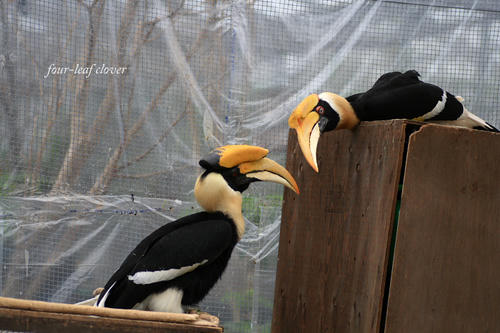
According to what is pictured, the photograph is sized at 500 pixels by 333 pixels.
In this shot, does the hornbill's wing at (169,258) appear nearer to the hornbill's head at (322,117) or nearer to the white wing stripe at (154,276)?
the white wing stripe at (154,276)

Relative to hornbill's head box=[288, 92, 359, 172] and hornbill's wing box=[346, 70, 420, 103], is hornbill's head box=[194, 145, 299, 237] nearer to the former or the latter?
hornbill's head box=[288, 92, 359, 172]

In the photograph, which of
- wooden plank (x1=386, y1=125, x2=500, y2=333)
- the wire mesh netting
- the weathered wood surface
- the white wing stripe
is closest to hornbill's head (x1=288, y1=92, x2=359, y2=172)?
wooden plank (x1=386, y1=125, x2=500, y2=333)

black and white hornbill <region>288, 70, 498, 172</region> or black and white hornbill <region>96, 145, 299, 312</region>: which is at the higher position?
black and white hornbill <region>288, 70, 498, 172</region>

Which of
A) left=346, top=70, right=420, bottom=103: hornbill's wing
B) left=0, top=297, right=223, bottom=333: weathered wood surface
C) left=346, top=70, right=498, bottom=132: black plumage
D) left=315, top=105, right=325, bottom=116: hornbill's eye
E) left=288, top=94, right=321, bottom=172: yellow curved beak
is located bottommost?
left=0, top=297, right=223, bottom=333: weathered wood surface

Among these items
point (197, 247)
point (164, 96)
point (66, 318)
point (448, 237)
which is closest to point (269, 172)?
point (197, 247)

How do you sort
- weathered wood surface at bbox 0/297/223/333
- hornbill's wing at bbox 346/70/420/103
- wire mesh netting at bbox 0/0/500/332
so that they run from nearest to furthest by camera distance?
weathered wood surface at bbox 0/297/223/333 < hornbill's wing at bbox 346/70/420/103 < wire mesh netting at bbox 0/0/500/332

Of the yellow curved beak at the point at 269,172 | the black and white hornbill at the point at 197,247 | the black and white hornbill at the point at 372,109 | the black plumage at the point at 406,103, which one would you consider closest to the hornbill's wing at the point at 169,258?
the black and white hornbill at the point at 197,247

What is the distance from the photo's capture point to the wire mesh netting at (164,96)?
2422 millimetres

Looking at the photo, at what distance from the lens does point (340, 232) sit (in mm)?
1586

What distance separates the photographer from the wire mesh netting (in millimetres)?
2422

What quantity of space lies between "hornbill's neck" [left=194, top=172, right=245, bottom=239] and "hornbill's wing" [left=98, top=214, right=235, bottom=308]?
2.5 inches

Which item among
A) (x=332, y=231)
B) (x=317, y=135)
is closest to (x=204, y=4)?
(x=317, y=135)

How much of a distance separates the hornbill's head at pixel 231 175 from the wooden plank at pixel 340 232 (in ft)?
0.50

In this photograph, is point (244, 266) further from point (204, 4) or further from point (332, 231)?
point (204, 4)
